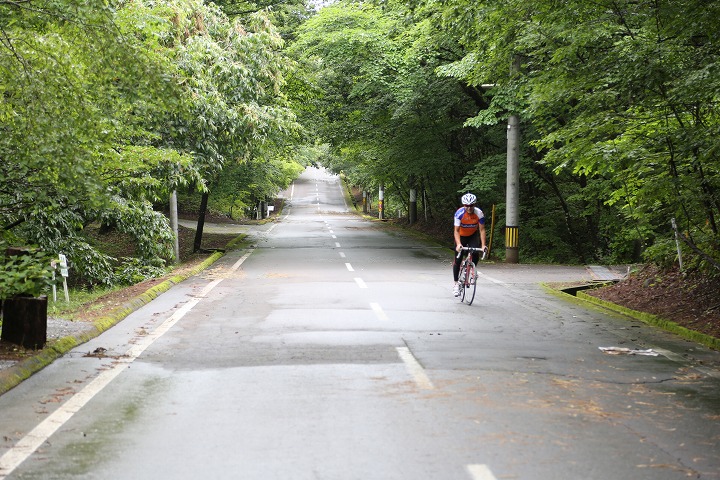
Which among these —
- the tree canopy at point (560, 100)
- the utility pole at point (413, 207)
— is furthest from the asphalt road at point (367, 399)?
the utility pole at point (413, 207)

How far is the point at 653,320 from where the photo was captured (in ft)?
38.4

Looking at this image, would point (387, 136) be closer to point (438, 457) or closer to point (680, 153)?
point (680, 153)

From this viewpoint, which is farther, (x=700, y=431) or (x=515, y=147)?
(x=515, y=147)

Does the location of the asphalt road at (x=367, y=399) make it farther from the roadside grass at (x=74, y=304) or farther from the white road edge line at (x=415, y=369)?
the roadside grass at (x=74, y=304)

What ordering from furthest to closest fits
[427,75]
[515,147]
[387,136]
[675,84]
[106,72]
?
[387,136] → [427,75] → [515,147] → [675,84] → [106,72]

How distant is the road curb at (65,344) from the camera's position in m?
7.09

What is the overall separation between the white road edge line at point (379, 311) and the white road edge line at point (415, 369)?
261 cm

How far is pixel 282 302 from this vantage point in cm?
1322

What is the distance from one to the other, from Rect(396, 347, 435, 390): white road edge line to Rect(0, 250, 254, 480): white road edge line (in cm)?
293

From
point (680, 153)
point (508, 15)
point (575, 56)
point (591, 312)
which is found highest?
point (508, 15)

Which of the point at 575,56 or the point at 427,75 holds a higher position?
the point at 427,75

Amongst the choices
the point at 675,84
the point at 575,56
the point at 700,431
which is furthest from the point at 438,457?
the point at 575,56

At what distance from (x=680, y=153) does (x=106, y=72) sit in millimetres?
8155

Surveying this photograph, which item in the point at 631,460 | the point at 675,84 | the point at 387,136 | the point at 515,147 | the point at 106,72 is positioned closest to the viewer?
the point at 631,460
